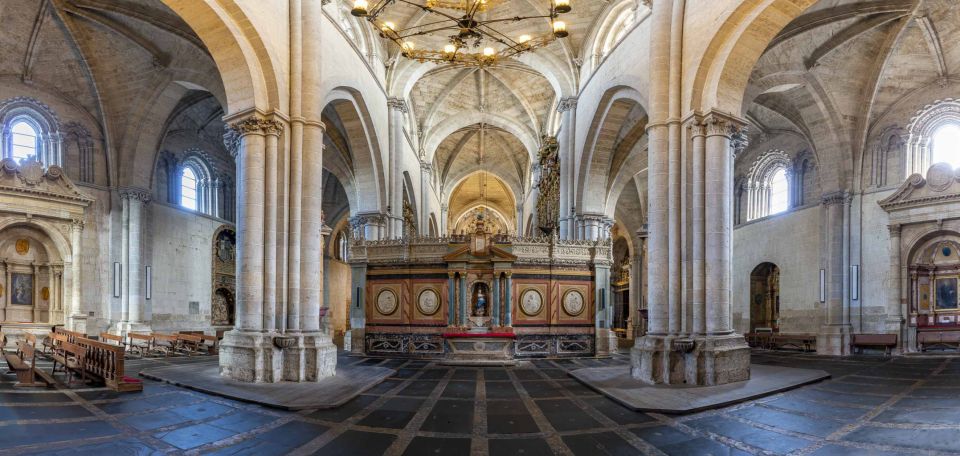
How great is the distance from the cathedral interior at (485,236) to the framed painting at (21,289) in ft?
0.26

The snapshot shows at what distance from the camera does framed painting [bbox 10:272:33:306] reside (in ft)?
55.0

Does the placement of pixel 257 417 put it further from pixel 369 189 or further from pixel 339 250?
pixel 339 250

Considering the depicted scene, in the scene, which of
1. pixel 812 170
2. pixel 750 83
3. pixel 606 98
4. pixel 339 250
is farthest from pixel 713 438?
pixel 339 250

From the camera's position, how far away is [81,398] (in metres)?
8.38

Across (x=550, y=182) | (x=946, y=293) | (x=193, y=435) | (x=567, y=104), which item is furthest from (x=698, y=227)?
(x=550, y=182)

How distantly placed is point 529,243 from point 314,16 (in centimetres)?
869

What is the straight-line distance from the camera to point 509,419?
292 inches

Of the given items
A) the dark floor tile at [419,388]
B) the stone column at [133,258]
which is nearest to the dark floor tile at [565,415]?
the dark floor tile at [419,388]

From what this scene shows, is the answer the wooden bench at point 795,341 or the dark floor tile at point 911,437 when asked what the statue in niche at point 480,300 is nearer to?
the dark floor tile at point 911,437

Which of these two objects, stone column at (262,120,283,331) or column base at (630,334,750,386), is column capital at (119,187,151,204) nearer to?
stone column at (262,120,283,331)

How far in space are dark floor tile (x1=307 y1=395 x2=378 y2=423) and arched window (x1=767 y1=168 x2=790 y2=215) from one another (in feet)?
65.4

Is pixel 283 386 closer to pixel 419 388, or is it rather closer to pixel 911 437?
pixel 419 388

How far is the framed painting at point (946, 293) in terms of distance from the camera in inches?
661

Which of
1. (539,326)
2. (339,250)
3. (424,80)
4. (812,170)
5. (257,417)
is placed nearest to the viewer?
(257,417)
